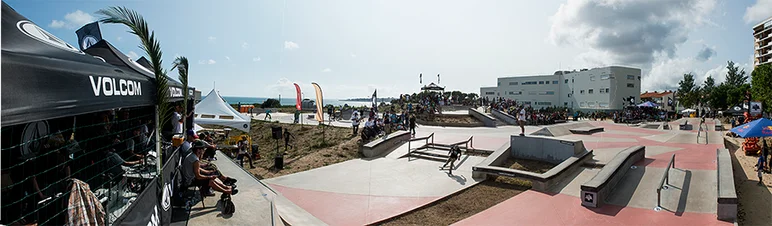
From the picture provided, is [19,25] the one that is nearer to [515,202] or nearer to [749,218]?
[515,202]

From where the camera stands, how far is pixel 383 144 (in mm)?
15695

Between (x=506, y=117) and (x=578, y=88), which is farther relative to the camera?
(x=578, y=88)

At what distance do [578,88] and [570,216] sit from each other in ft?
207

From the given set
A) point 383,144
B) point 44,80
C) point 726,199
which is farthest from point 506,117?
point 44,80

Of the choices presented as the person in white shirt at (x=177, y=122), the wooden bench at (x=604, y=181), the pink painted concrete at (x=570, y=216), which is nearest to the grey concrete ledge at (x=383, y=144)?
the pink painted concrete at (x=570, y=216)

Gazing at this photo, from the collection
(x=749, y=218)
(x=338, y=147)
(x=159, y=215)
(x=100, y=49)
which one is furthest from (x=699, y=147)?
(x=100, y=49)

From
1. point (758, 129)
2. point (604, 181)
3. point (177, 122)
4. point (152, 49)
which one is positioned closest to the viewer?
point (152, 49)

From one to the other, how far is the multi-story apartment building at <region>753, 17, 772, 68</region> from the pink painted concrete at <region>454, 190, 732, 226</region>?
309 ft

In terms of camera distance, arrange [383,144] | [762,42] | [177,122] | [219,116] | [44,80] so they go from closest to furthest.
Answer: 1. [44,80]
2. [177,122]
3. [219,116]
4. [383,144]
5. [762,42]

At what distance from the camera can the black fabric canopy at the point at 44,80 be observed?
2135mm

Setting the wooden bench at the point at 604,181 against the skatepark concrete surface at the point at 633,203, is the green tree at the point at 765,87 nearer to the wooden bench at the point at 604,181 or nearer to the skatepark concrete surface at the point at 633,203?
the skatepark concrete surface at the point at 633,203

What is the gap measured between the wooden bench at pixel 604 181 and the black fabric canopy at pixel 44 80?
9412 mm

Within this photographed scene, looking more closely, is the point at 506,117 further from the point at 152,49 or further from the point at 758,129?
the point at 152,49

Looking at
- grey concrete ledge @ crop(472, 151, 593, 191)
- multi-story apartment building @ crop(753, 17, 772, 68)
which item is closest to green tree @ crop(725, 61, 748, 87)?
multi-story apartment building @ crop(753, 17, 772, 68)
